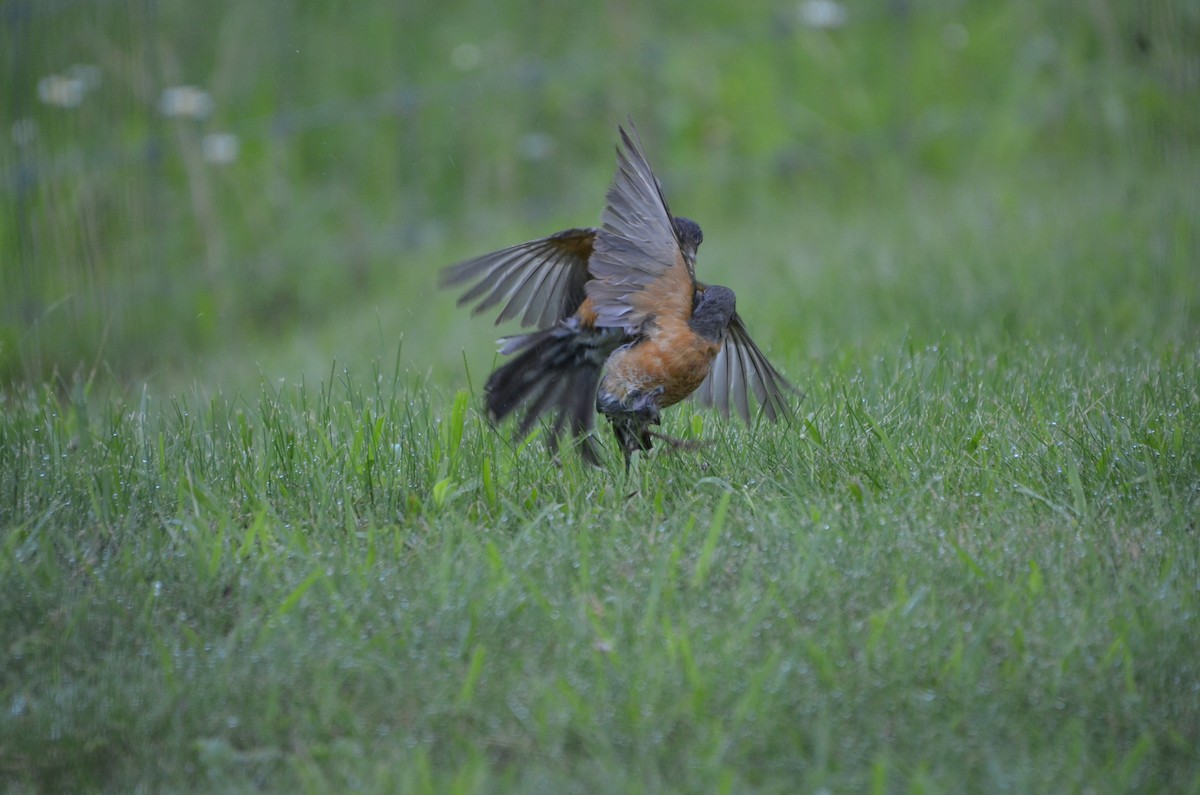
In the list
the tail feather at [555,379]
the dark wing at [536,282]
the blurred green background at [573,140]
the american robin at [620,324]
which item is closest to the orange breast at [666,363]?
the american robin at [620,324]

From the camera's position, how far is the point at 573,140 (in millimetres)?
11031

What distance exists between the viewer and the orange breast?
3.84m

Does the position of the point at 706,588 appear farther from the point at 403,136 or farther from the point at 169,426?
the point at 403,136

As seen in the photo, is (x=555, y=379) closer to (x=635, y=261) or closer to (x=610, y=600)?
(x=635, y=261)

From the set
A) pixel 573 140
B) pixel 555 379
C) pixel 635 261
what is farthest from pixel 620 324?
pixel 573 140

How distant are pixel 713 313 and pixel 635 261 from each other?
293 millimetres

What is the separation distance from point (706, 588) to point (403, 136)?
8314 millimetres

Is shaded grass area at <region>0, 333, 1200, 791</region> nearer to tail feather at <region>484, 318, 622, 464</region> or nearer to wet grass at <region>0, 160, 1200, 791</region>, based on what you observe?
wet grass at <region>0, 160, 1200, 791</region>

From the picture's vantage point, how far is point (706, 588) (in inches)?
124

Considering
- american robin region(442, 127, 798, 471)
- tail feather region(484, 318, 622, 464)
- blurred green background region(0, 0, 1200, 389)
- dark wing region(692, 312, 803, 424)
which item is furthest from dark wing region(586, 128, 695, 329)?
blurred green background region(0, 0, 1200, 389)

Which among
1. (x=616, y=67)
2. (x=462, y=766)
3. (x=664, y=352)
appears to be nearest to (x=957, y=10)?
(x=616, y=67)

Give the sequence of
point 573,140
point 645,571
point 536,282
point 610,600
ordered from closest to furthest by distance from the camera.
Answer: point 610,600 → point 645,571 → point 536,282 → point 573,140

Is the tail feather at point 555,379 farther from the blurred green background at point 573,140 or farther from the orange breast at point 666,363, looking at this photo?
the blurred green background at point 573,140

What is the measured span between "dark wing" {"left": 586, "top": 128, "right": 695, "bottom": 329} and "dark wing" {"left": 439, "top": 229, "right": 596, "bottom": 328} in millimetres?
411
